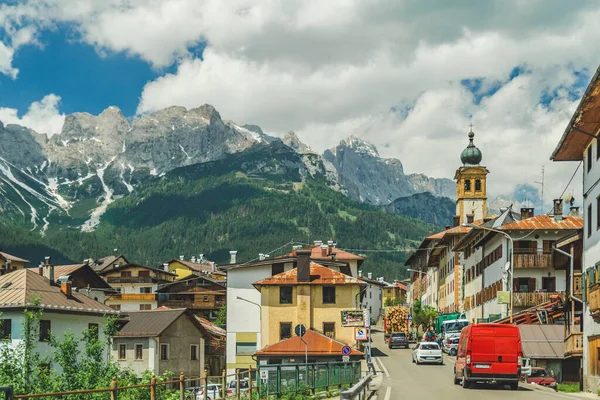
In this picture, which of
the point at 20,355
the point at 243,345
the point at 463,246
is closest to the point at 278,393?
the point at 20,355

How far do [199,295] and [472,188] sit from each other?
49.7 m

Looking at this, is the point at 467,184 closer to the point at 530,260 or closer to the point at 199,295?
the point at 199,295

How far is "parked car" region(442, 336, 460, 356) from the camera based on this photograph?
6714 centimetres

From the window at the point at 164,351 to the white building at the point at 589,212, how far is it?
47636mm

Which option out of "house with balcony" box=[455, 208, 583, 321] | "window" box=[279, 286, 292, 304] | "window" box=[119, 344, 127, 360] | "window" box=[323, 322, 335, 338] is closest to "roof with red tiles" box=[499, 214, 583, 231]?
"house with balcony" box=[455, 208, 583, 321]

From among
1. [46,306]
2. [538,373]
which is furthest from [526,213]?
[46,306]

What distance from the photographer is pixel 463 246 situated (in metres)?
97.1

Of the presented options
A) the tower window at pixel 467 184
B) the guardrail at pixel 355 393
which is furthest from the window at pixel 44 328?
the tower window at pixel 467 184

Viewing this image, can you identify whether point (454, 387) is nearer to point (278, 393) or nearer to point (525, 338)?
point (278, 393)

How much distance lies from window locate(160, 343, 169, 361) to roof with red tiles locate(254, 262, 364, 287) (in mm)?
11309

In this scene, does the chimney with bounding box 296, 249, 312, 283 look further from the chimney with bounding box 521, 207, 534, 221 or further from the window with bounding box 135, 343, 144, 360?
the chimney with bounding box 521, 207, 534, 221

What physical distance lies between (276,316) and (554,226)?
23997 mm

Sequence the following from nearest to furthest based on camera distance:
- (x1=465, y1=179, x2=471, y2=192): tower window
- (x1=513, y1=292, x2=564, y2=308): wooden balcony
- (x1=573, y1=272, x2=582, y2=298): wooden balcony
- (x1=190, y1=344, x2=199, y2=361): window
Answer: (x1=573, y1=272, x2=582, y2=298): wooden balcony
(x1=513, y1=292, x2=564, y2=308): wooden balcony
(x1=190, y1=344, x2=199, y2=361): window
(x1=465, y1=179, x2=471, y2=192): tower window

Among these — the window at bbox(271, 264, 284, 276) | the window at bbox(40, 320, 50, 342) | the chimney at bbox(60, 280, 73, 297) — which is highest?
the window at bbox(271, 264, 284, 276)
